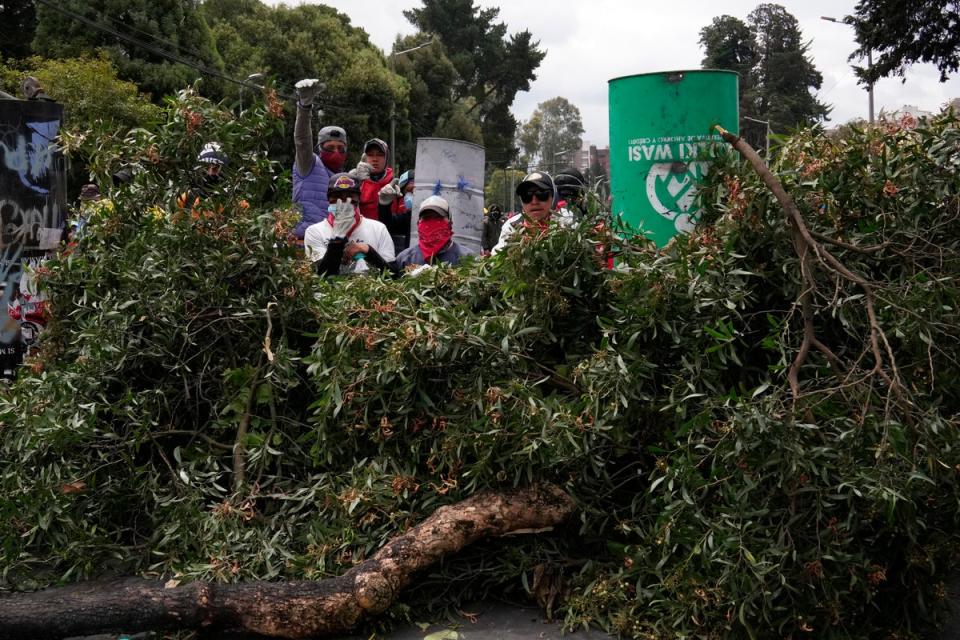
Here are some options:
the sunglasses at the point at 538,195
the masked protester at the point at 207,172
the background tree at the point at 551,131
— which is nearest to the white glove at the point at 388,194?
the sunglasses at the point at 538,195

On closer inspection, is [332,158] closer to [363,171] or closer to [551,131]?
[363,171]

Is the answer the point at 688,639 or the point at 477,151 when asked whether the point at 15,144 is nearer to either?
the point at 477,151

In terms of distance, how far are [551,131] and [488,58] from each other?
2354 inches

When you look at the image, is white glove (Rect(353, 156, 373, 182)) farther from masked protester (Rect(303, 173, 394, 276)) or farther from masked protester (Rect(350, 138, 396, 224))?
masked protester (Rect(303, 173, 394, 276))

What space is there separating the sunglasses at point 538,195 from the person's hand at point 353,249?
192 cm

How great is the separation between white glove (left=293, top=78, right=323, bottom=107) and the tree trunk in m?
5.00

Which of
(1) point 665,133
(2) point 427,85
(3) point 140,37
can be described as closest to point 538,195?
(1) point 665,133

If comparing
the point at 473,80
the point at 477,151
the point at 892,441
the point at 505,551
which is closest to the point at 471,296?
the point at 505,551

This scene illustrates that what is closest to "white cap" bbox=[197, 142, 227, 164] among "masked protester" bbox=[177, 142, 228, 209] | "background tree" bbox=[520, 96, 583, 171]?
"masked protester" bbox=[177, 142, 228, 209]

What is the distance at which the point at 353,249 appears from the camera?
25.6 feet

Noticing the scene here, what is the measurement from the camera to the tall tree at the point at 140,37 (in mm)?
31266

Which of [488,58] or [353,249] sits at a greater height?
[488,58]

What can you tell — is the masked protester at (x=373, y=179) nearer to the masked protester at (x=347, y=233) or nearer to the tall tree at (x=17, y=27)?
the masked protester at (x=347, y=233)

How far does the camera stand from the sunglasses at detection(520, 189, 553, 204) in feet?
20.5
